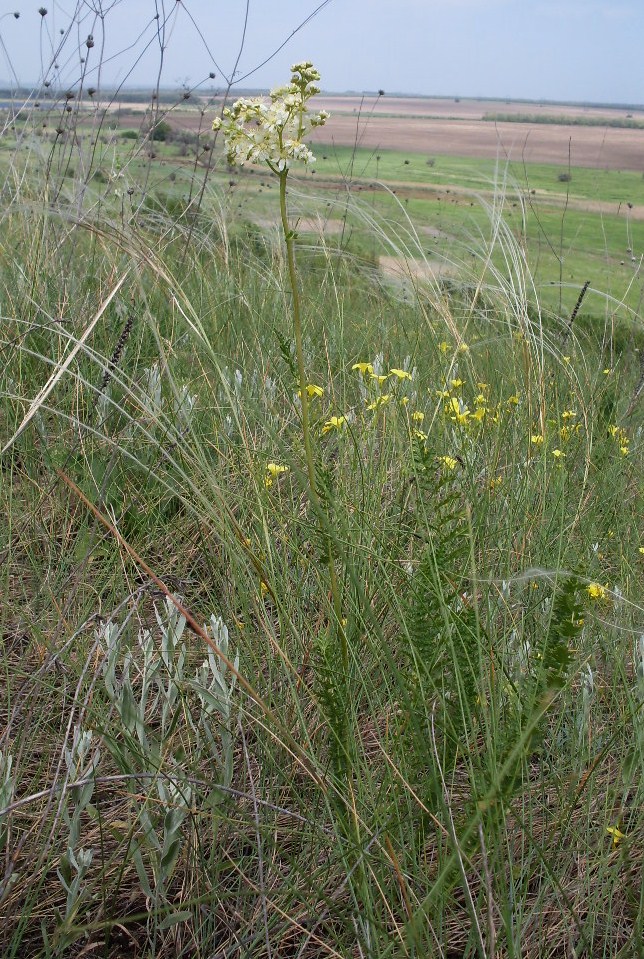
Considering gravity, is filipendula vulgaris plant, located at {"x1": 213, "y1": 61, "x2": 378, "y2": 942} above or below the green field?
above

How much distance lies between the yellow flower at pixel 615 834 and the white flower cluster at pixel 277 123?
1.16 metres

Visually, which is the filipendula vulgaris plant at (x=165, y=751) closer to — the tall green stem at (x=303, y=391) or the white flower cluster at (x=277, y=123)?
the tall green stem at (x=303, y=391)

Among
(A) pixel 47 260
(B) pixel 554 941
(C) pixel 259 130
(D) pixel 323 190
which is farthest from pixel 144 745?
(D) pixel 323 190

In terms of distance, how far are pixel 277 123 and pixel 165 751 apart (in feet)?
3.63

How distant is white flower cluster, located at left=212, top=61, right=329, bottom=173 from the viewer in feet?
4.13

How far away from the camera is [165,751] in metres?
1.51

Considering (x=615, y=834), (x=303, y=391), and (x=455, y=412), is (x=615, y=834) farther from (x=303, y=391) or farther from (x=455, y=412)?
(x=455, y=412)

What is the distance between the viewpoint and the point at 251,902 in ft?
4.38

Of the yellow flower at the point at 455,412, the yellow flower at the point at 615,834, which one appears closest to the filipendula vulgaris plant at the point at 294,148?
the yellow flower at the point at 615,834

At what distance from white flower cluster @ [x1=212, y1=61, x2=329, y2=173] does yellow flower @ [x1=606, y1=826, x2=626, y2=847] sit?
116 cm

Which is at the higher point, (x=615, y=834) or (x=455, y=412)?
(x=455, y=412)

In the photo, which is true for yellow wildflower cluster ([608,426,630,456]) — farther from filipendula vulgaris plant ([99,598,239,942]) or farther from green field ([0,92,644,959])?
filipendula vulgaris plant ([99,598,239,942])

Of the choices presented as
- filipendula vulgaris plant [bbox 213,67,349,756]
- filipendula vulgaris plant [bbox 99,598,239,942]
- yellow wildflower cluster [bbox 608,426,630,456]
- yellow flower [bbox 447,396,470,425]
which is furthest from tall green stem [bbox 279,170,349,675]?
yellow wildflower cluster [bbox 608,426,630,456]

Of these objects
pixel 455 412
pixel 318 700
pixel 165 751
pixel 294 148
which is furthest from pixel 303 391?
pixel 455 412
